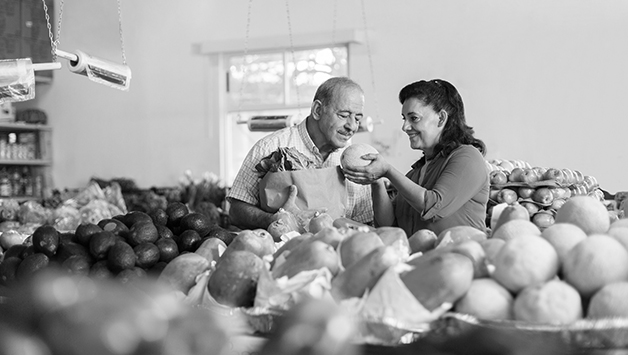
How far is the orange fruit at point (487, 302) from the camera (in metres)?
1.17

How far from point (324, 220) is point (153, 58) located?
639cm

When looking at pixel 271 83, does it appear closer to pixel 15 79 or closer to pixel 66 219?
pixel 66 219

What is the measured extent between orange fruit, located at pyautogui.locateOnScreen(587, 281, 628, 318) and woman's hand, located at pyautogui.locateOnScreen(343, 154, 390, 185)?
3.97ft

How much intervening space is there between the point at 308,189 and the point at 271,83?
5212 mm

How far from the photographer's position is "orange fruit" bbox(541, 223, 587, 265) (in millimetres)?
1270

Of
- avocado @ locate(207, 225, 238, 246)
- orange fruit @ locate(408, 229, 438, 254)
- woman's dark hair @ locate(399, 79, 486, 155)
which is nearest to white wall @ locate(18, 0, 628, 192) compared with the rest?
woman's dark hair @ locate(399, 79, 486, 155)

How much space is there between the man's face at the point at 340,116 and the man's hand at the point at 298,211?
447 mm

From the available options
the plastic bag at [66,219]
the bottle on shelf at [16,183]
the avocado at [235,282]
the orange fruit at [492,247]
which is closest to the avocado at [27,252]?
the avocado at [235,282]

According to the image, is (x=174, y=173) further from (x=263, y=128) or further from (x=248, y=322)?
(x=248, y=322)

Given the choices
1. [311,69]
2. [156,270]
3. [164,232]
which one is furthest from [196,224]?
[311,69]

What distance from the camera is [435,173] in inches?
96.7

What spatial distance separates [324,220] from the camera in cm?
204

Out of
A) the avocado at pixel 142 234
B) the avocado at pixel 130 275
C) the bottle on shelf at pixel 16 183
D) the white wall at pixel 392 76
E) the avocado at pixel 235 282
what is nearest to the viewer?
the avocado at pixel 235 282

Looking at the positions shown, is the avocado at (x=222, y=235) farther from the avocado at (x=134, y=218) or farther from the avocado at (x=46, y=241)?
the avocado at (x=46, y=241)
